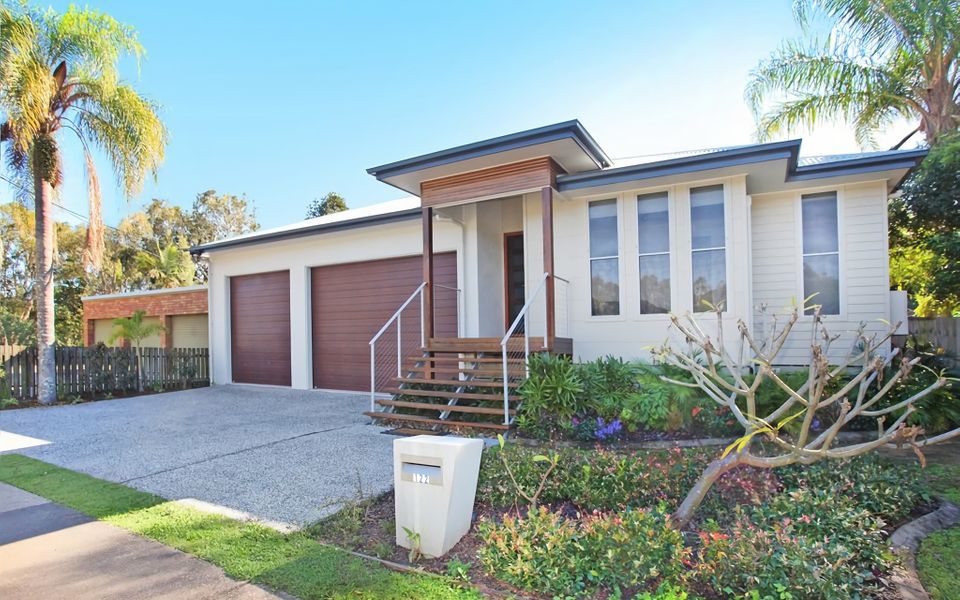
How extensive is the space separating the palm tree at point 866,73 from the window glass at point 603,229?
558 cm

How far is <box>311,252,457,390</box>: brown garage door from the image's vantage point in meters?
9.74

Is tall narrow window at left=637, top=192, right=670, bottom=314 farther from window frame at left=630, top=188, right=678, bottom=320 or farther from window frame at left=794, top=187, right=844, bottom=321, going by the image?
window frame at left=794, top=187, right=844, bottom=321

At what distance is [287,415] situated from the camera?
8469 millimetres

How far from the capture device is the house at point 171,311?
1509 cm

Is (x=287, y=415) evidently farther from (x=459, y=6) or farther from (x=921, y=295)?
(x=921, y=295)

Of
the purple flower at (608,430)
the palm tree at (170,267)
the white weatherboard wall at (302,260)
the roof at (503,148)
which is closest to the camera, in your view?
the purple flower at (608,430)

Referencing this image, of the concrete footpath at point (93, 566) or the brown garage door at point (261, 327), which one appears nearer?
the concrete footpath at point (93, 566)

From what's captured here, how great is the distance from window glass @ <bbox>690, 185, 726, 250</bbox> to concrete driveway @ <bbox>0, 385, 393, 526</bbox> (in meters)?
5.23

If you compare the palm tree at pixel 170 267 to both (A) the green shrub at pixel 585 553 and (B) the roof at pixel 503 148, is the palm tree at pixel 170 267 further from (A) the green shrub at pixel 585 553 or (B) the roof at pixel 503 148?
(A) the green shrub at pixel 585 553

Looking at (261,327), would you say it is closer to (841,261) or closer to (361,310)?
(361,310)

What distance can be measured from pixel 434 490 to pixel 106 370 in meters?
11.4

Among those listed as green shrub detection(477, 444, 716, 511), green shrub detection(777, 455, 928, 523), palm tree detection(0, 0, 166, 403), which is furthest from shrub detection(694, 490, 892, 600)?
palm tree detection(0, 0, 166, 403)

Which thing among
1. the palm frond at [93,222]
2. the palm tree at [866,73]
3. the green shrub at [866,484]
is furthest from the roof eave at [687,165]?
the palm frond at [93,222]

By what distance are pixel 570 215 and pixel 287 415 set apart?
5.75 metres
